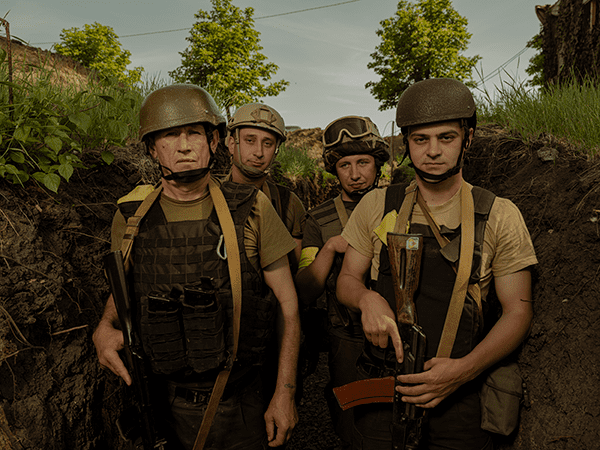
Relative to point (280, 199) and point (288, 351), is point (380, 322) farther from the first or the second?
point (280, 199)

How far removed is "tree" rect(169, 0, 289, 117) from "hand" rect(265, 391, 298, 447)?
22.1m

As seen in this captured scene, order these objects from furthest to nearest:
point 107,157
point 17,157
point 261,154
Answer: point 261,154, point 107,157, point 17,157

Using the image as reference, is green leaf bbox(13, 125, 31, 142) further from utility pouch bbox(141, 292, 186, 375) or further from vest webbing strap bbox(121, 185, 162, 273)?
utility pouch bbox(141, 292, 186, 375)

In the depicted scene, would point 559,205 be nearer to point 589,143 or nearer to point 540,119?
point 589,143

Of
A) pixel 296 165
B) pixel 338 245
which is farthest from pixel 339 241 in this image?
pixel 296 165

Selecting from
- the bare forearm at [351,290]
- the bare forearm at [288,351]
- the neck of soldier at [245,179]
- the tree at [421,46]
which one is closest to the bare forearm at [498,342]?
the bare forearm at [351,290]

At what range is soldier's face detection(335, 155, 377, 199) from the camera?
333 centimetres

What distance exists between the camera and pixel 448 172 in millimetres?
1974

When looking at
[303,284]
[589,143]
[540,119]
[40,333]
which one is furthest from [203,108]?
[540,119]

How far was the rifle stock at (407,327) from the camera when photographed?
187 cm

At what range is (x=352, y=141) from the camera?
344 centimetres

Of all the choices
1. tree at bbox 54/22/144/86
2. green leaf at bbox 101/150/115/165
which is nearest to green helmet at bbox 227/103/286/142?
green leaf at bbox 101/150/115/165

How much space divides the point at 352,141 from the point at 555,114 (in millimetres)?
1904

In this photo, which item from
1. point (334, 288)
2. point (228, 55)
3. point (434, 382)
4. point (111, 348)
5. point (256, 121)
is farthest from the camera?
point (228, 55)
